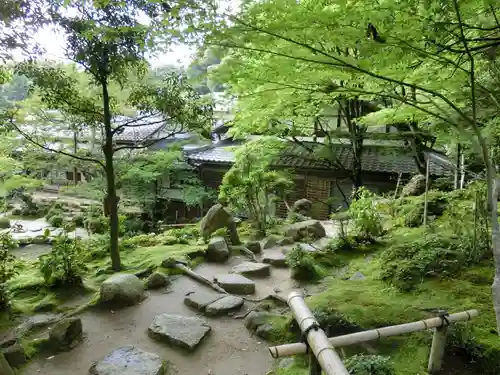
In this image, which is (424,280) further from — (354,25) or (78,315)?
(78,315)

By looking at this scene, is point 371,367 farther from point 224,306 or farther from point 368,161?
point 368,161

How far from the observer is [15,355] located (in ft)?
13.9

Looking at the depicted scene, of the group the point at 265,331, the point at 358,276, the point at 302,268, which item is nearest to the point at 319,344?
the point at 265,331

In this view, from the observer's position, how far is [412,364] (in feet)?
12.1

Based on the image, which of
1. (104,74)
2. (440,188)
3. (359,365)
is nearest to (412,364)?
(359,365)

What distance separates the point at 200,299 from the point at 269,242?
3.98m

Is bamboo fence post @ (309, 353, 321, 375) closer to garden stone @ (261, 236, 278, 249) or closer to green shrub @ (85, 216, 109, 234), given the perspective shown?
garden stone @ (261, 236, 278, 249)

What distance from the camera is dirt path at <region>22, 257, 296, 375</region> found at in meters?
4.34

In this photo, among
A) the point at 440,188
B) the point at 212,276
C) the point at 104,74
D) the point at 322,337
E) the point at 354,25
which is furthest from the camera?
the point at 440,188

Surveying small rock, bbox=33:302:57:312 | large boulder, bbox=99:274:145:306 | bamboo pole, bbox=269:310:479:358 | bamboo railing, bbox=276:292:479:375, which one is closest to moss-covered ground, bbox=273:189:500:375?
bamboo railing, bbox=276:292:479:375

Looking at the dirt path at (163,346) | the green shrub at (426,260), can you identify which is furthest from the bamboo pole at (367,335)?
the green shrub at (426,260)

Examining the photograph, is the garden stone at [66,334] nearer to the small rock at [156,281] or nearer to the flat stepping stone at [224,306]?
the small rock at [156,281]

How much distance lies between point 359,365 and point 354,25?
302 centimetres

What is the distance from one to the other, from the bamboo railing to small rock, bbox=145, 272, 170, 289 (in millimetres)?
4489
